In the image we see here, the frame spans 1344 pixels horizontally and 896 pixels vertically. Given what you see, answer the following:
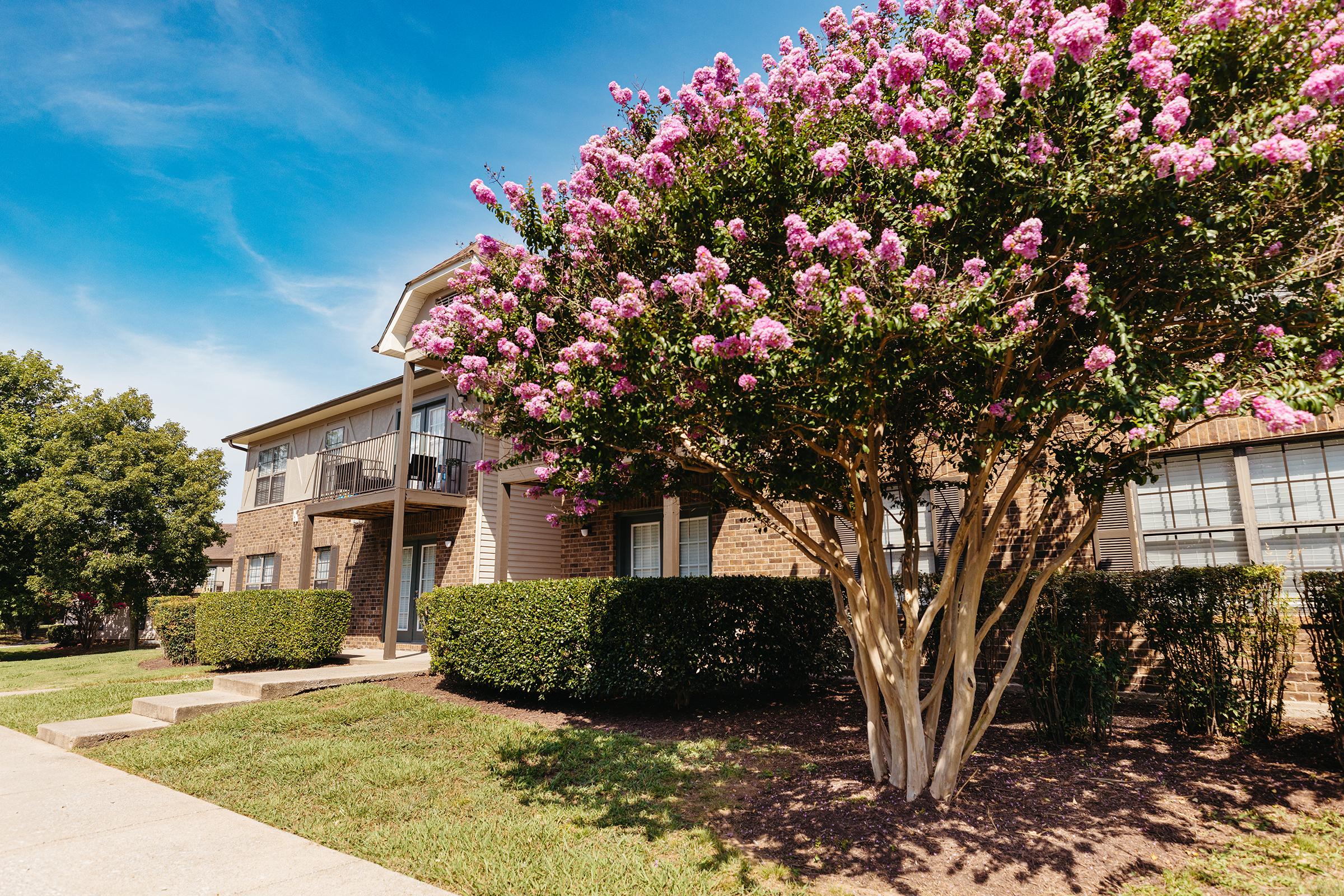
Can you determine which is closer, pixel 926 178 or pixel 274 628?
pixel 926 178

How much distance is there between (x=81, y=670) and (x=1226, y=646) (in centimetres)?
1839

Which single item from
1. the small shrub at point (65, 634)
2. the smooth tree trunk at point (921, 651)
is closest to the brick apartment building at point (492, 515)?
the smooth tree trunk at point (921, 651)

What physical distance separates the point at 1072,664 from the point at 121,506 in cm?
2147

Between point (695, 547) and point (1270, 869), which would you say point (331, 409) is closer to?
point (695, 547)

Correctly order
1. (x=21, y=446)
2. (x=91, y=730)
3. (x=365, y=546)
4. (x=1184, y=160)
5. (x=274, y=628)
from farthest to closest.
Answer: (x=21, y=446) < (x=365, y=546) < (x=274, y=628) < (x=91, y=730) < (x=1184, y=160)

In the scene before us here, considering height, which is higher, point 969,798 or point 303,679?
point 303,679

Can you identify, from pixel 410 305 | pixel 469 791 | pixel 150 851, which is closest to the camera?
pixel 150 851

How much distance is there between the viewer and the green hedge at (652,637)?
288 inches

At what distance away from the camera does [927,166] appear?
4207 millimetres

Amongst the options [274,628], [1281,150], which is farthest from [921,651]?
[274,628]

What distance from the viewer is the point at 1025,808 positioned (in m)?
4.46

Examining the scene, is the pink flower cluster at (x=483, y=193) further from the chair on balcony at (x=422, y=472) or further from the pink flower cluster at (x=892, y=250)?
the chair on balcony at (x=422, y=472)

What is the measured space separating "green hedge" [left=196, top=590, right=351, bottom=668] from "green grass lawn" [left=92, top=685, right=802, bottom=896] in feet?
12.5

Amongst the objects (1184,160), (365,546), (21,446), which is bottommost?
(365,546)
